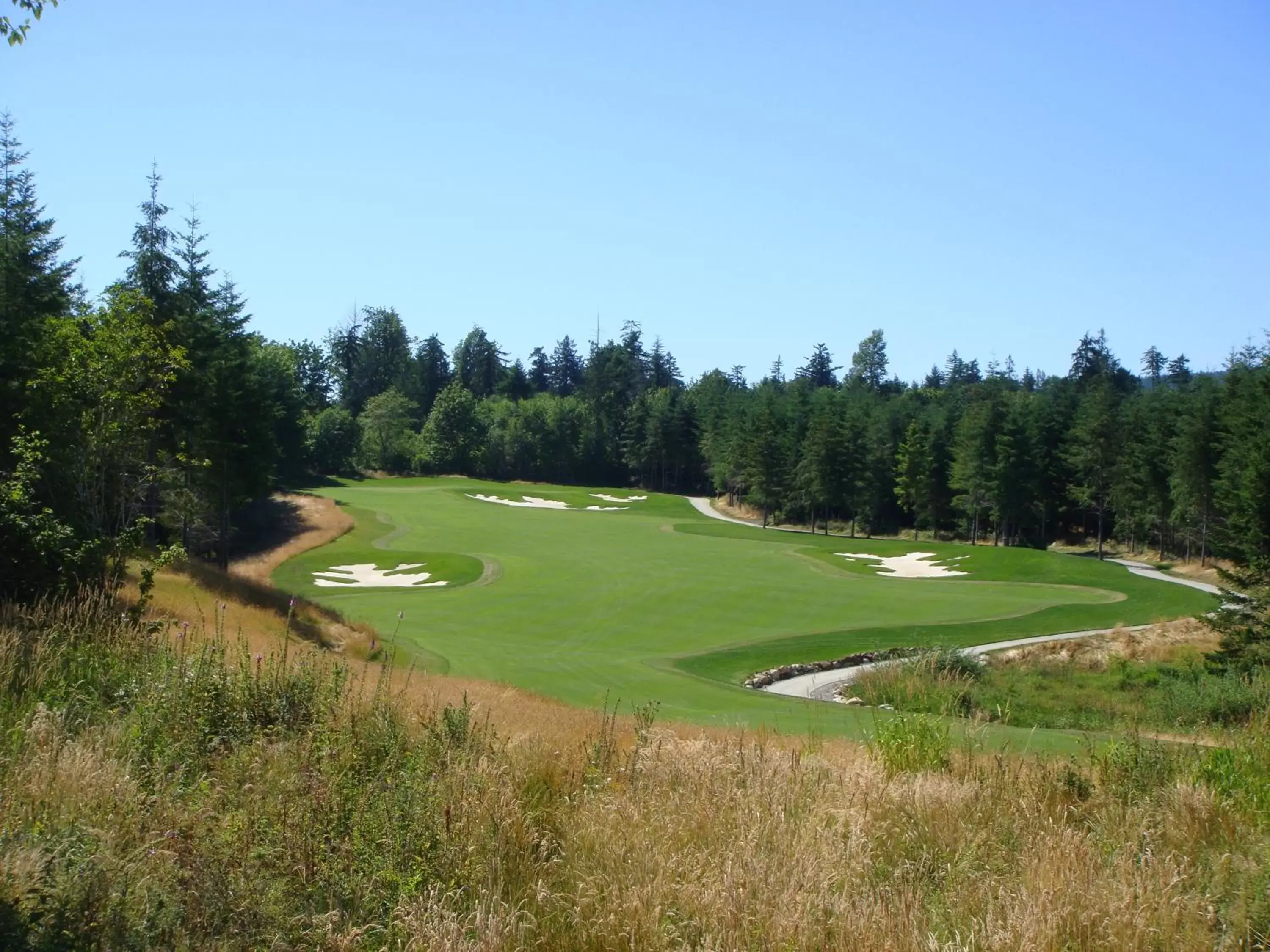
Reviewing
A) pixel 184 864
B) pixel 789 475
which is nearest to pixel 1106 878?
pixel 184 864

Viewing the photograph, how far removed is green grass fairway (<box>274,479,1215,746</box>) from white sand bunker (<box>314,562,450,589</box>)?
0.59 m

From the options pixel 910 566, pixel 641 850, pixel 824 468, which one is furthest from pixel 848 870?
pixel 824 468

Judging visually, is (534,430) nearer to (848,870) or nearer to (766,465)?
(766,465)

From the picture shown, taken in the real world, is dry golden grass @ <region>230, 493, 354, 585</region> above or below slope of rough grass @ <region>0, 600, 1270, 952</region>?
below

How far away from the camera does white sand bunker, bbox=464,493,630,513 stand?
7631 cm

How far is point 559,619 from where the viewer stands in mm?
31766

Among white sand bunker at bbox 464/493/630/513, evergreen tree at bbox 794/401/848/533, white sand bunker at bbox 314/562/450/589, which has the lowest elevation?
white sand bunker at bbox 314/562/450/589

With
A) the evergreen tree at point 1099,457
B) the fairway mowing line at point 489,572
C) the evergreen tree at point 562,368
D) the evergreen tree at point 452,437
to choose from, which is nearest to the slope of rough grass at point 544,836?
the fairway mowing line at point 489,572

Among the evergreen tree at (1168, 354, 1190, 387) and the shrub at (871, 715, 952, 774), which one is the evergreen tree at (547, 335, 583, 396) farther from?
the shrub at (871, 715, 952, 774)

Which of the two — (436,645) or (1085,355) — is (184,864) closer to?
(436,645)

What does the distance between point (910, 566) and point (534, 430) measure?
69.4 metres

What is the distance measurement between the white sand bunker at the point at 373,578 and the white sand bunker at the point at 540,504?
29.9m

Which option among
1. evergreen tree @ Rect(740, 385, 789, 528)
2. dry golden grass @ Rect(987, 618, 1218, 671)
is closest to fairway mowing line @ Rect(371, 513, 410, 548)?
evergreen tree @ Rect(740, 385, 789, 528)

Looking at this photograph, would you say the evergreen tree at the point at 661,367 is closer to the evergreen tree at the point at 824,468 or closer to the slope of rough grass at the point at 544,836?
the evergreen tree at the point at 824,468
